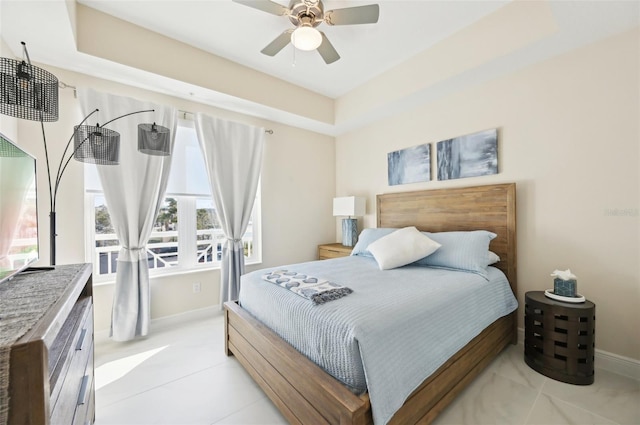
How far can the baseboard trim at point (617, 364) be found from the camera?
6.36 feet

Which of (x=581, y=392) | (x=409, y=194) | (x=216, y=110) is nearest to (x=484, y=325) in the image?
(x=581, y=392)

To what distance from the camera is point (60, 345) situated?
3.40 ft

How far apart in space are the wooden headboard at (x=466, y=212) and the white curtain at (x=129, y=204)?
282 centimetres

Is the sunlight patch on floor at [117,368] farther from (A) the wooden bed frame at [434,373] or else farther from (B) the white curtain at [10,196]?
(B) the white curtain at [10,196]

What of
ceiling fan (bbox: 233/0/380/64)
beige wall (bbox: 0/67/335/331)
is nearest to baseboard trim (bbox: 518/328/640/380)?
ceiling fan (bbox: 233/0/380/64)

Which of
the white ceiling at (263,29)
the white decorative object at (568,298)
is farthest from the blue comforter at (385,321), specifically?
the white ceiling at (263,29)

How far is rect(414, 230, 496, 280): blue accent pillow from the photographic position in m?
2.25

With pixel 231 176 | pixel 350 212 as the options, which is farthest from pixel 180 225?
pixel 350 212

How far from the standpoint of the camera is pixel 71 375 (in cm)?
99

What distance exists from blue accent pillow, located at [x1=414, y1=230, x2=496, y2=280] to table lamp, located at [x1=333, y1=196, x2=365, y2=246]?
4.44 feet

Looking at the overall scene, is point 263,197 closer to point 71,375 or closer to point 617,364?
point 71,375

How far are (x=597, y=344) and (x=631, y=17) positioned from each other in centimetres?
245

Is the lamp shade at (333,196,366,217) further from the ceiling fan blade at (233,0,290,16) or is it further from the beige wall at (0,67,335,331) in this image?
the ceiling fan blade at (233,0,290,16)

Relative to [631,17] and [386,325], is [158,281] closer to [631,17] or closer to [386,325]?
[386,325]
